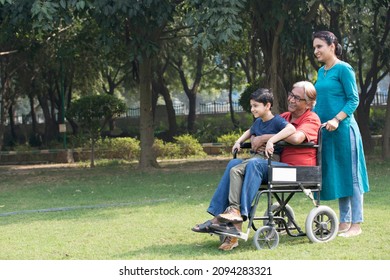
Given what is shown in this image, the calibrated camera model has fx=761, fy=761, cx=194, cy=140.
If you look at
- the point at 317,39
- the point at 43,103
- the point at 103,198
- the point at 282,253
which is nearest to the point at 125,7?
the point at 103,198

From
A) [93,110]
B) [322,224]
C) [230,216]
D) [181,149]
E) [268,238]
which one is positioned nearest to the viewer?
[230,216]

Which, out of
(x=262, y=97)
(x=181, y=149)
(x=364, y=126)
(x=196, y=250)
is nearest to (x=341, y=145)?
(x=262, y=97)

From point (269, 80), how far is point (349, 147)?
9.40 meters

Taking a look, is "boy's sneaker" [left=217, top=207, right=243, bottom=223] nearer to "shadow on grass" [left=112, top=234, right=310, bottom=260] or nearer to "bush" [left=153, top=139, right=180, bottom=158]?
"shadow on grass" [left=112, top=234, right=310, bottom=260]

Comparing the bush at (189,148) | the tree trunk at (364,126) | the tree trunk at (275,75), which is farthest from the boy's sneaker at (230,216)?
the bush at (189,148)

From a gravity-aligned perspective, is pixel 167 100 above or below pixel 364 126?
above

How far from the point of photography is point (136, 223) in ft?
28.7

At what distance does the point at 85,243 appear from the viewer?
7.41 meters

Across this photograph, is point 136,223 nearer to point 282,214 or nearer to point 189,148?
point 282,214

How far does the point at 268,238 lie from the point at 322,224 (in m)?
0.66

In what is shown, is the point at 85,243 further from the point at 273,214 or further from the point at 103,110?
the point at 103,110

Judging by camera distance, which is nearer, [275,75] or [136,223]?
[136,223]

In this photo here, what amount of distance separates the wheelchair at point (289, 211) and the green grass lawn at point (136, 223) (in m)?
0.12

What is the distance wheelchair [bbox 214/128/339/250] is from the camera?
676 cm
